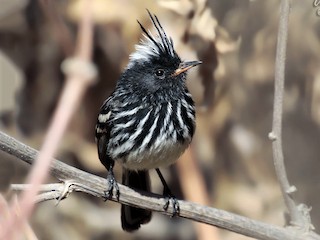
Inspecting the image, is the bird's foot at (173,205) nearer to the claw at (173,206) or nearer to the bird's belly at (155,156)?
the claw at (173,206)

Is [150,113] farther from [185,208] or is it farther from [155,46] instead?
[185,208]

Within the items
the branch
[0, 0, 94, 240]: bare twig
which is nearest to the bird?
the branch

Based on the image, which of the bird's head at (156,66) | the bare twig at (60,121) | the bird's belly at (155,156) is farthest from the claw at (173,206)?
the bare twig at (60,121)

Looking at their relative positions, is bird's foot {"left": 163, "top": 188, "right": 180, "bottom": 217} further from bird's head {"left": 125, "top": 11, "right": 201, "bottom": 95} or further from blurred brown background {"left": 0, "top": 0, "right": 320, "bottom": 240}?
blurred brown background {"left": 0, "top": 0, "right": 320, "bottom": 240}

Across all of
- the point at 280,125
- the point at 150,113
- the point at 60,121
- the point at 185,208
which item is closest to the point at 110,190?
Result: the point at 185,208

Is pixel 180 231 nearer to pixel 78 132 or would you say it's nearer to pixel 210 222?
pixel 78 132

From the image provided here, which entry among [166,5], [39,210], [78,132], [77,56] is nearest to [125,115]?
[166,5]
